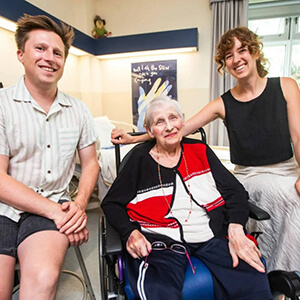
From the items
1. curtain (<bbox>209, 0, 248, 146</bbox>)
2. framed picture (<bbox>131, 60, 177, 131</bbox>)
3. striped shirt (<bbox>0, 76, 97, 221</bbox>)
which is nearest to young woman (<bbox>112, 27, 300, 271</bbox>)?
striped shirt (<bbox>0, 76, 97, 221</bbox>)

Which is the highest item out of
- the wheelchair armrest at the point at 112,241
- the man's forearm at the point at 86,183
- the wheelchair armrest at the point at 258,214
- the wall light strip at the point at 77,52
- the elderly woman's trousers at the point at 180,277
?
the wall light strip at the point at 77,52

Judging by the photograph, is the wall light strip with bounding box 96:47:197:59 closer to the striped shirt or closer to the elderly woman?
the elderly woman

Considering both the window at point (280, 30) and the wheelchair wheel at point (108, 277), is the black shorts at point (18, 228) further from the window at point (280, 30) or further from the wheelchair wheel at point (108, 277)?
the window at point (280, 30)

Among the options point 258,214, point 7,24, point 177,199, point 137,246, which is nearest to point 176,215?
point 177,199

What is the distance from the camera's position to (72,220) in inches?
40.6

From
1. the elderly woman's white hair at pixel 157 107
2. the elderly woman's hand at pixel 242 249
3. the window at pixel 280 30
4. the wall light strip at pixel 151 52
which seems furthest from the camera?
the window at pixel 280 30

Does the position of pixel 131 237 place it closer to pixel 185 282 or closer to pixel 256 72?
pixel 185 282

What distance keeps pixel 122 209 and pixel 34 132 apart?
1.78ft

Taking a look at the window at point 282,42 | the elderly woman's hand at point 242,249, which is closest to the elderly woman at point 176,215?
the elderly woman's hand at point 242,249

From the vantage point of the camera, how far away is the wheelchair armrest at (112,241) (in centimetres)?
89

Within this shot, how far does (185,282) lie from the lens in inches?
36.2

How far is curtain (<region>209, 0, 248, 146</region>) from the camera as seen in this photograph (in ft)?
11.1

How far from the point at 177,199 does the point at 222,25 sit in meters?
3.16

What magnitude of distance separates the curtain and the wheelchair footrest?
109 inches
